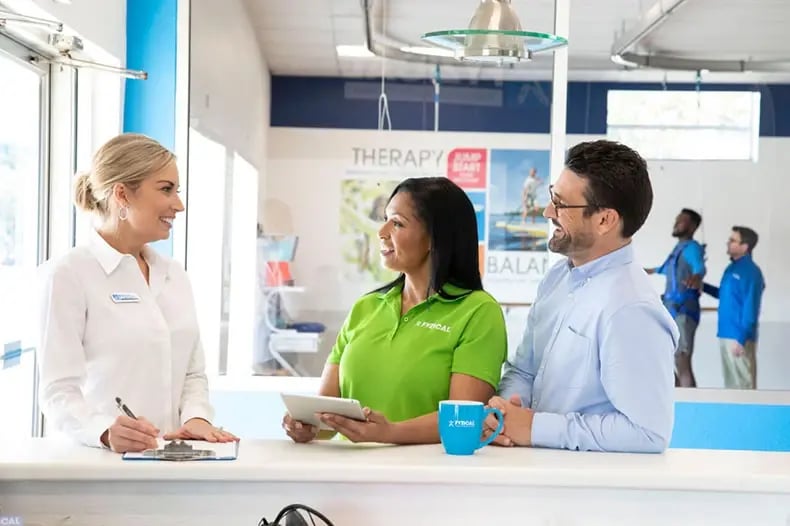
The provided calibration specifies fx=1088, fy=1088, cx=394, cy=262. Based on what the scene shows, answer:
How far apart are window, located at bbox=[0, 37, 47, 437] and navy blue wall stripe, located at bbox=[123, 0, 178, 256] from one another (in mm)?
578

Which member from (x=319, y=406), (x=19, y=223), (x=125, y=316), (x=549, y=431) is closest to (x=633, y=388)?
(x=549, y=431)

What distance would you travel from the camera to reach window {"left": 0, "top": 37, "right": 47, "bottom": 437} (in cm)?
373

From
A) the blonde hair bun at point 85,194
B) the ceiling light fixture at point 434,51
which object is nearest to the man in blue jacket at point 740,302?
the ceiling light fixture at point 434,51

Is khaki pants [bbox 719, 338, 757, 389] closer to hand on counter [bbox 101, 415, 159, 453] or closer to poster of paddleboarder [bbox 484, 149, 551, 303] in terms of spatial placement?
poster of paddleboarder [bbox 484, 149, 551, 303]

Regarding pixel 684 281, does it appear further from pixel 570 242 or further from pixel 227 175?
pixel 570 242

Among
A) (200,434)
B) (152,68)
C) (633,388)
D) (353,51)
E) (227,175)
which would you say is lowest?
(200,434)

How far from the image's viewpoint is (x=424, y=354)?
8.16 ft

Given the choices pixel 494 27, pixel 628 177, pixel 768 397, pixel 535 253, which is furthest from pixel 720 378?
pixel 628 177

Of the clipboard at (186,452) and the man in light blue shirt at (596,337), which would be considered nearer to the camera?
the clipboard at (186,452)

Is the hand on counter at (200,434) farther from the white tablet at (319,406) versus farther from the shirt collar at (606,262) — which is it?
the shirt collar at (606,262)

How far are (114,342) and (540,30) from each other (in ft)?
9.91

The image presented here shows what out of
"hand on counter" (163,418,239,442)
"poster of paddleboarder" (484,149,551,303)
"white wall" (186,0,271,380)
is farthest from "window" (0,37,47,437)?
"poster of paddleboarder" (484,149,551,303)

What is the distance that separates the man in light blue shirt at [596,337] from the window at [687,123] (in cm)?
271

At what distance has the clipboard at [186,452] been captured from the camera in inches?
79.7
